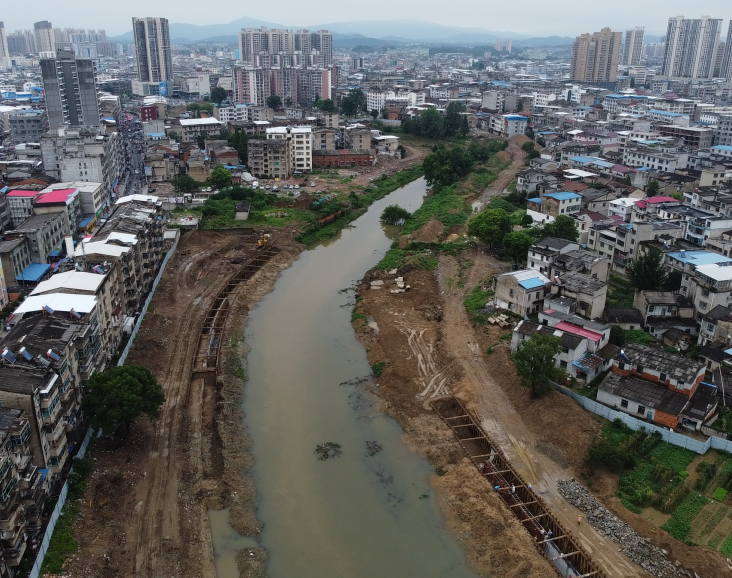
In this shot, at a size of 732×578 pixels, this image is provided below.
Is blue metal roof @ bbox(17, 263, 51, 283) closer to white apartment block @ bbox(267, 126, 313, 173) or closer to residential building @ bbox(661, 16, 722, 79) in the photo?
white apartment block @ bbox(267, 126, 313, 173)

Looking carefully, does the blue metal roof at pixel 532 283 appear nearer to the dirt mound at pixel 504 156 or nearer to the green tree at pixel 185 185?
the green tree at pixel 185 185

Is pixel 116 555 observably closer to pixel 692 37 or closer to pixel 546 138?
pixel 546 138

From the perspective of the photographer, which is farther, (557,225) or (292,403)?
(557,225)

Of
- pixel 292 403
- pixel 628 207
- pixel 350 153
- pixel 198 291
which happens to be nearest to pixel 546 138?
pixel 350 153

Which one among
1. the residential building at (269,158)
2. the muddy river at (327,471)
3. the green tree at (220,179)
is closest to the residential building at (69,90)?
the residential building at (269,158)

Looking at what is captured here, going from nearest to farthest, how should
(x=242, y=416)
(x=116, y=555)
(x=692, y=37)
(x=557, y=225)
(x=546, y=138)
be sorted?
(x=116, y=555) < (x=242, y=416) < (x=557, y=225) < (x=546, y=138) < (x=692, y=37)

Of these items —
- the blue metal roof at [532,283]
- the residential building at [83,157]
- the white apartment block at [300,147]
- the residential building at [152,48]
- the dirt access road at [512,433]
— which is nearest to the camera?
the dirt access road at [512,433]
